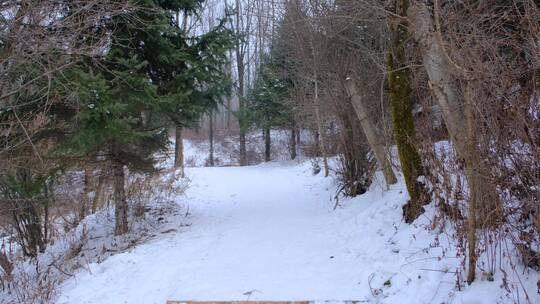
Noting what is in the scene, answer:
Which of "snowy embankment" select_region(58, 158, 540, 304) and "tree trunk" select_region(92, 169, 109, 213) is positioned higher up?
"tree trunk" select_region(92, 169, 109, 213)

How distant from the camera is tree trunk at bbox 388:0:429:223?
543cm

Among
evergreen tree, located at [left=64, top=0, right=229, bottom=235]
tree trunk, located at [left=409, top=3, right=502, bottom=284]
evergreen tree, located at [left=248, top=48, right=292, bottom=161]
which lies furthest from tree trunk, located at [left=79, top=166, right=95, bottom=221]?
evergreen tree, located at [left=248, top=48, right=292, bottom=161]

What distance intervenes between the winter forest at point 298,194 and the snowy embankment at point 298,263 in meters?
0.03

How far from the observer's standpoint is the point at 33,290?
5.23 meters

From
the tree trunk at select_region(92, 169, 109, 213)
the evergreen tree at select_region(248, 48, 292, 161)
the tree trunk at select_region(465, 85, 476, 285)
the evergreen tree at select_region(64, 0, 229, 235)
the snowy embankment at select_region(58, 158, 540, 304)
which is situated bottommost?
the snowy embankment at select_region(58, 158, 540, 304)

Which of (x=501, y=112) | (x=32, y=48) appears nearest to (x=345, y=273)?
(x=501, y=112)

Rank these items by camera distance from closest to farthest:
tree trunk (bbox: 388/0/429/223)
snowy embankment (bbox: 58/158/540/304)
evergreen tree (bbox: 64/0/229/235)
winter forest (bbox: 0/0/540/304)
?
winter forest (bbox: 0/0/540/304) → snowy embankment (bbox: 58/158/540/304) → tree trunk (bbox: 388/0/429/223) → evergreen tree (bbox: 64/0/229/235)

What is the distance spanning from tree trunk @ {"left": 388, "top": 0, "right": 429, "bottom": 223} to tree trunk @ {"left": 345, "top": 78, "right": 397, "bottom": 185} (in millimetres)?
1682

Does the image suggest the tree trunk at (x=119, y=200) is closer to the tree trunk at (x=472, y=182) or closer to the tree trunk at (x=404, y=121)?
the tree trunk at (x=404, y=121)

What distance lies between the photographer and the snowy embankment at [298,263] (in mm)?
3930

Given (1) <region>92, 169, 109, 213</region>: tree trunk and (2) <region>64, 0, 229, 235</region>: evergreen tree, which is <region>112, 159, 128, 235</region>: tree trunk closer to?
(2) <region>64, 0, 229, 235</region>: evergreen tree

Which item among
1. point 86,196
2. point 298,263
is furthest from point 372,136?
point 86,196

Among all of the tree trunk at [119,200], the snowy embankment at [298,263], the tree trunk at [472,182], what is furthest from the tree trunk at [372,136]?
the tree trunk at [119,200]

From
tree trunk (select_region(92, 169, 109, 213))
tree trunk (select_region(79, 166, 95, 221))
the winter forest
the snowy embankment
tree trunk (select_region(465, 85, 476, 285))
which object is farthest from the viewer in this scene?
tree trunk (select_region(92, 169, 109, 213))
